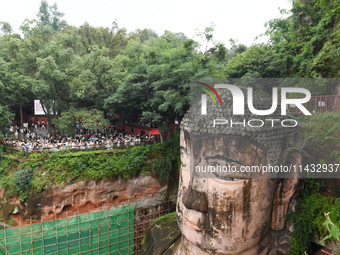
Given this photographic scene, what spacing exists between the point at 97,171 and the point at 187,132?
9.92m

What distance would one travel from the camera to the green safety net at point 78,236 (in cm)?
1033

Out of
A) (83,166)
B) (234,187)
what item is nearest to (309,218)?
(234,187)

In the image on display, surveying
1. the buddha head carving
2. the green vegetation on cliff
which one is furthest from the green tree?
the buddha head carving

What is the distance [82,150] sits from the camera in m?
15.9

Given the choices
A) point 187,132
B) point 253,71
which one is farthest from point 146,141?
point 187,132

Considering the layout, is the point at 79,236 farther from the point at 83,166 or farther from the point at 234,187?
the point at 234,187

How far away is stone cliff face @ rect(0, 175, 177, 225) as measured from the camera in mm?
14039

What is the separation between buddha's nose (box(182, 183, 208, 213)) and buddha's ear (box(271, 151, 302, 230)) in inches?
73.5

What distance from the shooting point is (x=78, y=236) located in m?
11.4

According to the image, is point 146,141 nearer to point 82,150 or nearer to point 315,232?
point 82,150

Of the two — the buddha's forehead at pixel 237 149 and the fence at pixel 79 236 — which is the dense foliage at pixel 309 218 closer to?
the buddha's forehead at pixel 237 149

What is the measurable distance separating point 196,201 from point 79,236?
25.9ft

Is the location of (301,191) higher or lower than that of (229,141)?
lower

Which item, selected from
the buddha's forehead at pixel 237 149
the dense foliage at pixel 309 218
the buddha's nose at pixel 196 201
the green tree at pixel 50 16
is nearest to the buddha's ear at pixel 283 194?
the dense foliage at pixel 309 218
